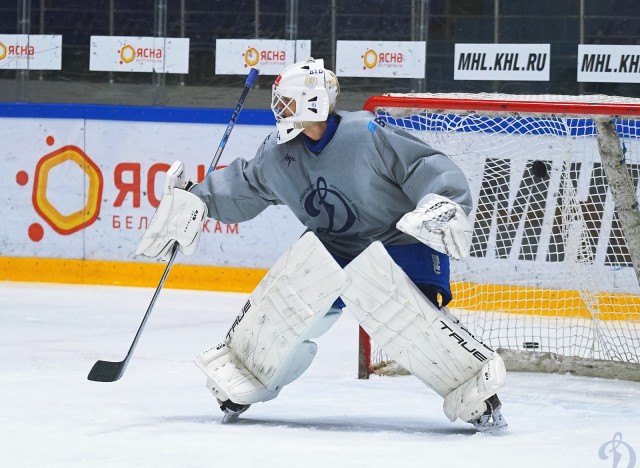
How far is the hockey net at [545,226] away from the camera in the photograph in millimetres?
4355

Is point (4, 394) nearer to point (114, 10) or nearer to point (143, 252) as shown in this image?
point (143, 252)

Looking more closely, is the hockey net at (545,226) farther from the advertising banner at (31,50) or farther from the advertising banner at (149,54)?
the advertising banner at (31,50)

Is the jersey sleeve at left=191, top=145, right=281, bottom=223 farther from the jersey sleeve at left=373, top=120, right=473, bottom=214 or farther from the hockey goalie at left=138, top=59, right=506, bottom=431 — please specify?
the jersey sleeve at left=373, top=120, right=473, bottom=214

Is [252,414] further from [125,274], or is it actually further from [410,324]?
[125,274]

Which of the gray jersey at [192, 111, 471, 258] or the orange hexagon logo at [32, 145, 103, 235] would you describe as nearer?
Result: the gray jersey at [192, 111, 471, 258]

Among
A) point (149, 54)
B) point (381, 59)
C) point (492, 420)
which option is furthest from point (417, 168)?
point (149, 54)

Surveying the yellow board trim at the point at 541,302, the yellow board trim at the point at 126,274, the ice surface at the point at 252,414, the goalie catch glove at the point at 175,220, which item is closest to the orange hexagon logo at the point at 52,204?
the yellow board trim at the point at 126,274

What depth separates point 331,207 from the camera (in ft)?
10.8

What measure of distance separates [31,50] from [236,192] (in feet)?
13.0

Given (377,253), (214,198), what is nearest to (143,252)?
(214,198)

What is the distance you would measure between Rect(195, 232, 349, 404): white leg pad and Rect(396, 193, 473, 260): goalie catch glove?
28 cm

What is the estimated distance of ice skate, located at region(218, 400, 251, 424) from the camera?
3.30m
